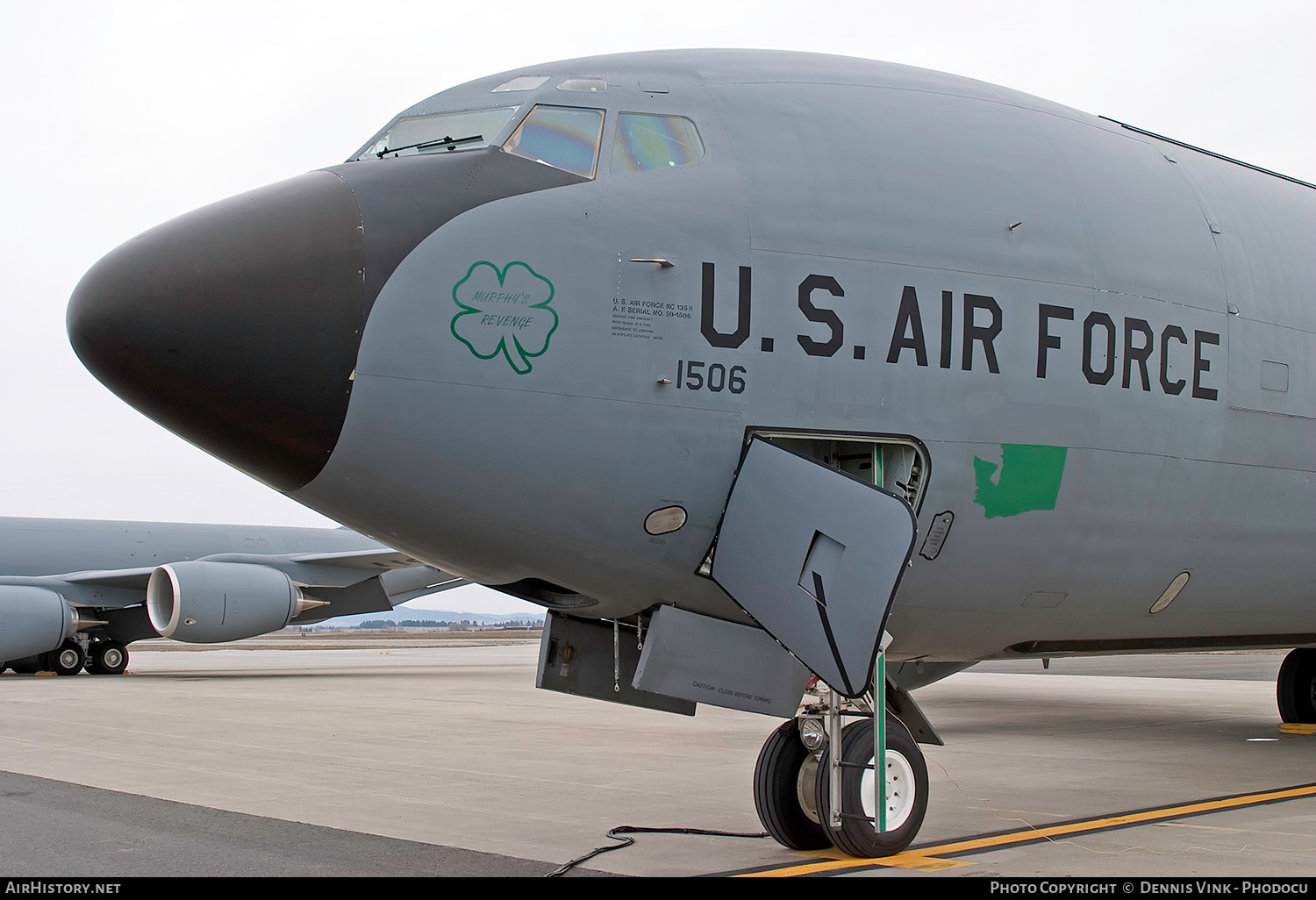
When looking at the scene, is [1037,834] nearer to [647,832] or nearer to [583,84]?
[647,832]

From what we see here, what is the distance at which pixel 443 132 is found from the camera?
Answer: 5.86 meters

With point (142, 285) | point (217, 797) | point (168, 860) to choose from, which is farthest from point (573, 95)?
point (217, 797)

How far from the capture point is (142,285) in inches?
188

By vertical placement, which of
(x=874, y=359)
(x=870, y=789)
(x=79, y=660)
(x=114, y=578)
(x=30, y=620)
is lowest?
(x=79, y=660)

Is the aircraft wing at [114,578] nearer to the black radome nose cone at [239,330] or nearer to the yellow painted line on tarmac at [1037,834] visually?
the black radome nose cone at [239,330]

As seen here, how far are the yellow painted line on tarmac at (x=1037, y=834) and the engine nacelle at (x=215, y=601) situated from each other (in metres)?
17.6

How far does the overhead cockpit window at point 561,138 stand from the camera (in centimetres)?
555

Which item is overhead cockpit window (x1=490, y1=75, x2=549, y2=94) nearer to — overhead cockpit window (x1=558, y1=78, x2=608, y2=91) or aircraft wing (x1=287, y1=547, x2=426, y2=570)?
overhead cockpit window (x1=558, y1=78, x2=608, y2=91)

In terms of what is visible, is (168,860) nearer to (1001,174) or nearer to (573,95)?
(573,95)

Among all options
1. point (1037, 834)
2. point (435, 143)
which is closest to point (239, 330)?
point (435, 143)

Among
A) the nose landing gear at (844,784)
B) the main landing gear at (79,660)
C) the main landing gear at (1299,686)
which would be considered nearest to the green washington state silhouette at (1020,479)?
the nose landing gear at (844,784)

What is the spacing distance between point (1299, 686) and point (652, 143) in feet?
35.4

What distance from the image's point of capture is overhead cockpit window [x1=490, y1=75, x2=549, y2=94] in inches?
233
